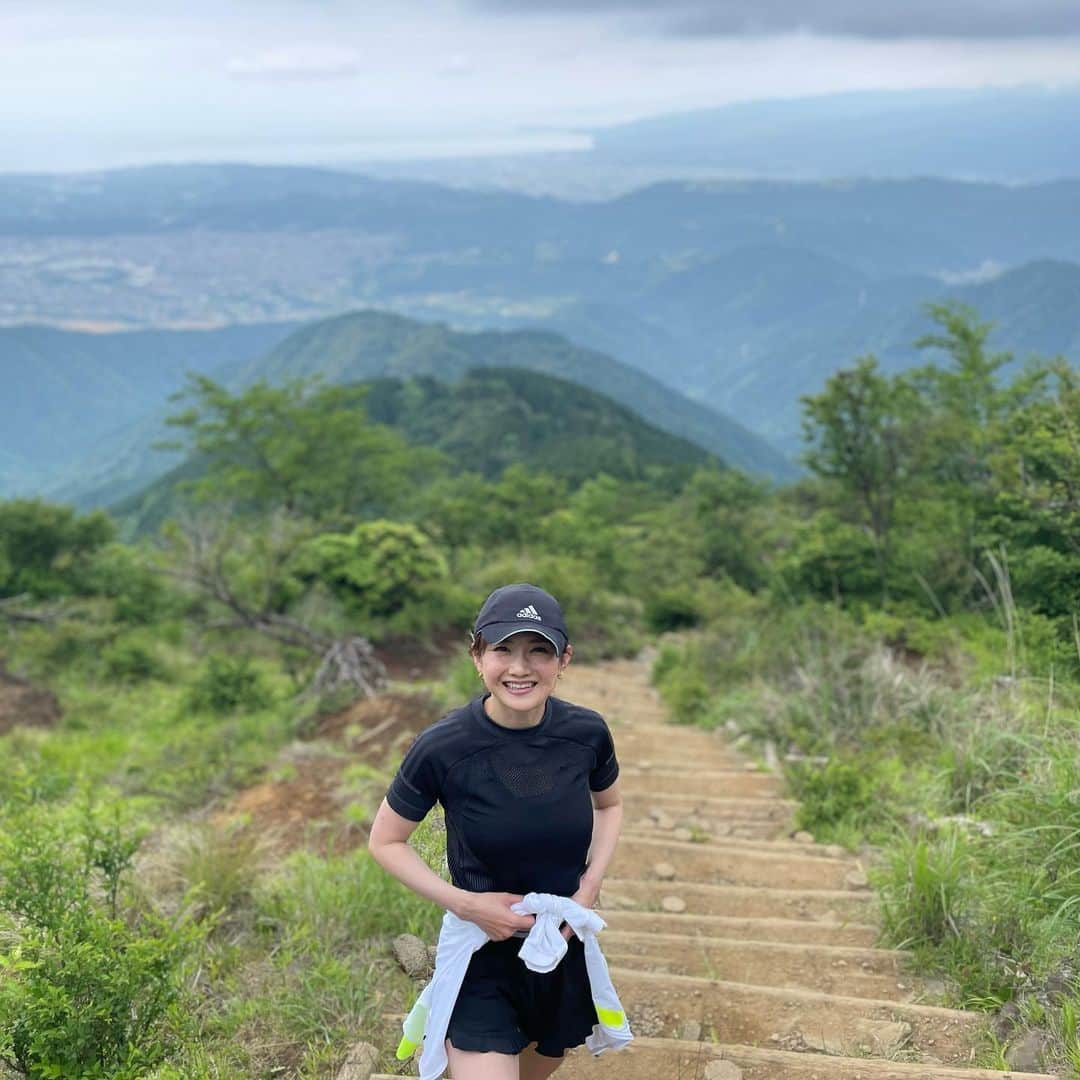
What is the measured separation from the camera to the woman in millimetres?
2086

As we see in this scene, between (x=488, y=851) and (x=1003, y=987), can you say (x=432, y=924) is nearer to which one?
(x=488, y=851)

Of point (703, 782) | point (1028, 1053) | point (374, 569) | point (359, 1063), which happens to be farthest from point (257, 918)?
point (374, 569)

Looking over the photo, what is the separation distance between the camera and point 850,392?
1240 cm

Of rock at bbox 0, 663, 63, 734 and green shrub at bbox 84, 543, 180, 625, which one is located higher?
rock at bbox 0, 663, 63, 734

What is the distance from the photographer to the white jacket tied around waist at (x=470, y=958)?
2068mm

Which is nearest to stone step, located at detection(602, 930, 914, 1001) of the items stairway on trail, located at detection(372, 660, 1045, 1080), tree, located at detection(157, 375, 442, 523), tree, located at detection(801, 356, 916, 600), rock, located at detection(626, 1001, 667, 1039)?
stairway on trail, located at detection(372, 660, 1045, 1080)

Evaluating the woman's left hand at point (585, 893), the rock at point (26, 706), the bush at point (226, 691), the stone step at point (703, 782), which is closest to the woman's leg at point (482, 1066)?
the woman's left hand at point (585, 893)

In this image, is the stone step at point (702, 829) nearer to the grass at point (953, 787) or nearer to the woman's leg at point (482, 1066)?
the grass at point (953, 787)

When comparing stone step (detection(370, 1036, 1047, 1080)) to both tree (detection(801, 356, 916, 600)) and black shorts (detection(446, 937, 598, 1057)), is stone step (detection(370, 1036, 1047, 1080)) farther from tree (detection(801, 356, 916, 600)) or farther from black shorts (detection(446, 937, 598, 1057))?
tree (detection(801, 356, 916, 600))

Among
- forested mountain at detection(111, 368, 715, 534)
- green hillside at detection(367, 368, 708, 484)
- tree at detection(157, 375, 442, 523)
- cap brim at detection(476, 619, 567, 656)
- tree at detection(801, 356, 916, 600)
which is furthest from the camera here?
green hillside at detection(367, 368, 708, 484)

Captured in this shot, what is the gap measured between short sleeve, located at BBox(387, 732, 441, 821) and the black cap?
0.31m

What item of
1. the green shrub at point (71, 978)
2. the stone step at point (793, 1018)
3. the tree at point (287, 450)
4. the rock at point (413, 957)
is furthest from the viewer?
the tree at point (287, 450)

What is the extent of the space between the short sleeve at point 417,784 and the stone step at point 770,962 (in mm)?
1921

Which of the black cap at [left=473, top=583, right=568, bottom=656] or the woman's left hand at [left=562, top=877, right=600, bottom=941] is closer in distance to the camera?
the black cap at [left=473, top=583, right=568, bottom=656]
